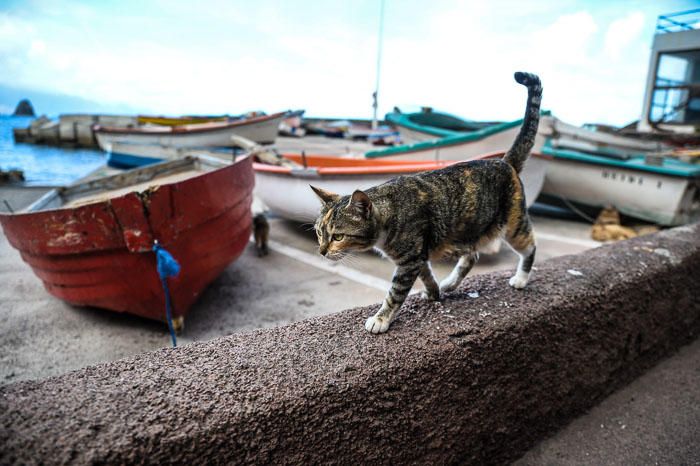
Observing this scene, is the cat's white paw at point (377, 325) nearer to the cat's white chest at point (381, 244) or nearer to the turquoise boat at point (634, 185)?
the cat's white chest at point (381, 244)

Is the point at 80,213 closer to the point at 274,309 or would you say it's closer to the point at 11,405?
the point at 274,309

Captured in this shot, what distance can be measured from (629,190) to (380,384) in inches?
227

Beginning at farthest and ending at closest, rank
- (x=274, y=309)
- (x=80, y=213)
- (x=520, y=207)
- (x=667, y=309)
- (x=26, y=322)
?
(x=274, y=309), (x=26, y=322), (x=80, y=213), (x=667, y=309), (x=520, y=207)

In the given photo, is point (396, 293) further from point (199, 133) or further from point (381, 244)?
point (199, 133)

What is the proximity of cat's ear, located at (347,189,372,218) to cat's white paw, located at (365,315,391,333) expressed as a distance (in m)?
0.37

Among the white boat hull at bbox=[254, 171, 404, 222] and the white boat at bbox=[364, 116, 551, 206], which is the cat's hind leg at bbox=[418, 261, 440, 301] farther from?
the white boat at bbox=[364, 116, 551, 206]

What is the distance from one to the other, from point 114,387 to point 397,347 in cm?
79

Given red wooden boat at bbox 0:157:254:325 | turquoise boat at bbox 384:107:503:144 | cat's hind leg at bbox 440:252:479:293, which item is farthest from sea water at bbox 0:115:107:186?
cat's hind leg at bbox 440:252:479:293

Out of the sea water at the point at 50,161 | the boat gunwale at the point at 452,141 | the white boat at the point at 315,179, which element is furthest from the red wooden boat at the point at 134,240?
the sea water at the point at 50,161

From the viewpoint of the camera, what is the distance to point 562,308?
1.68 metres

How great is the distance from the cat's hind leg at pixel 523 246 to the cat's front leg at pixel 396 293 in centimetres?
51

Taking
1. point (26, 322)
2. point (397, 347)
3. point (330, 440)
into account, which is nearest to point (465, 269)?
point (397, 347)

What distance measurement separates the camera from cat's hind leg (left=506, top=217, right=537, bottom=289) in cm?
172

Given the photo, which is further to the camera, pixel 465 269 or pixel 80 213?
pixel 80 213
